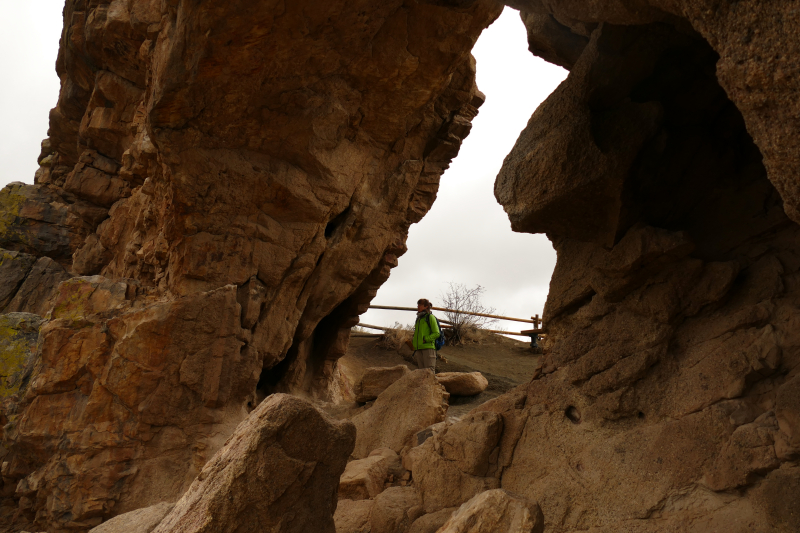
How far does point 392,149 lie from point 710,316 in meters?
4.91

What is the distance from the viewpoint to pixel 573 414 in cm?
370

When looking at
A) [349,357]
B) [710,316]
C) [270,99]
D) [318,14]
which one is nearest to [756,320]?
[710,316]

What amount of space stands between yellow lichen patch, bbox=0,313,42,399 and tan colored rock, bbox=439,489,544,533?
22.6ft

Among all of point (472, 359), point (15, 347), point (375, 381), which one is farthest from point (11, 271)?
point (472, 359)

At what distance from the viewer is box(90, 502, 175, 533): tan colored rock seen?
3320 millimetres

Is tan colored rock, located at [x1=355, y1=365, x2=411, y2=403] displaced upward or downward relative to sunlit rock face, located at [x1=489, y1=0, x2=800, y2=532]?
downward

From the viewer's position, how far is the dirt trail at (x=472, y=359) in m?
12.8

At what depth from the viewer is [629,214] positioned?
3.50 metres

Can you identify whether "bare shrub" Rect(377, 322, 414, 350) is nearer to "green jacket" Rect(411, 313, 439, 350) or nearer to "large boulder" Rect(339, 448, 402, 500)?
"green jacket" Rect(411, 313, 439, 350)

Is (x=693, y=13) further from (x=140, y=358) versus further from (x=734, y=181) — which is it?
(x=140, y=358)

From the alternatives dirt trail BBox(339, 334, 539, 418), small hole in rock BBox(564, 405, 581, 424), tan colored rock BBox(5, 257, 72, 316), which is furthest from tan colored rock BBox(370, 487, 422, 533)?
tan colored rock BBox(5, 257, 72, 316)

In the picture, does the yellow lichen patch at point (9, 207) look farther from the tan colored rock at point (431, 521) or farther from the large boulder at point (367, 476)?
the tan colored rock at point (431, 521)

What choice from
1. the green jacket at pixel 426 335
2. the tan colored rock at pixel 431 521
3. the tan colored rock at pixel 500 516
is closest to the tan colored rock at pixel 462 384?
the green jacket at pixel 426 335

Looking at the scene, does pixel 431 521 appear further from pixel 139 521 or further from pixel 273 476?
pixel 139 521
